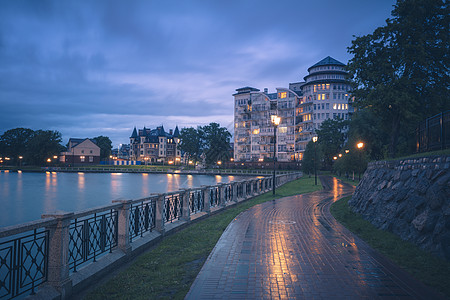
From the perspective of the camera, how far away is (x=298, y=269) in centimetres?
625

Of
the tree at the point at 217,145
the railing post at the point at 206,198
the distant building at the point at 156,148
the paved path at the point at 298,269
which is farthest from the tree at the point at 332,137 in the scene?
the distant building at the point at 156,148

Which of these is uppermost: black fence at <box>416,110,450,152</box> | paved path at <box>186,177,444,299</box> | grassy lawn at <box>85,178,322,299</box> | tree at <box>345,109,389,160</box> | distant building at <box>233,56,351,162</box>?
distant building at <box>233,56,351,162</box>

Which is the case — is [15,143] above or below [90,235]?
above

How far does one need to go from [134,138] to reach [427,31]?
149 m

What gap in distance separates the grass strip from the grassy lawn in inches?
176

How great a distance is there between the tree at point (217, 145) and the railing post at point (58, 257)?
96871mm

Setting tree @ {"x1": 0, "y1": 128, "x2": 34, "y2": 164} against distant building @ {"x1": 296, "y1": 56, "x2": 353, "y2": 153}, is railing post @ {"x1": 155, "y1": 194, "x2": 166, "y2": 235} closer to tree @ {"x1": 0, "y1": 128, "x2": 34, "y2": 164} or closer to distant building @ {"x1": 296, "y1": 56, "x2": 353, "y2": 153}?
distant building @ {"x1": 296, "y1": 56, "x2": 353, "y2": 153}

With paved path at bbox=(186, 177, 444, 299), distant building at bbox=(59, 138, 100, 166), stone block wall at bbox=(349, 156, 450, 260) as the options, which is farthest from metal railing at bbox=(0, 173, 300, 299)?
distant building at bbox=(59, 138, 100, 166)

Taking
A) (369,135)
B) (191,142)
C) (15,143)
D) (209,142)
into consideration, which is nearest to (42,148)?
(15,143)

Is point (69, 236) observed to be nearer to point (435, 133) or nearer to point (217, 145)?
point (435, 133)

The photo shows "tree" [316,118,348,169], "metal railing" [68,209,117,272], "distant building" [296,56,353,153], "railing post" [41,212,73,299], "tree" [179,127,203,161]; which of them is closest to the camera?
"railing post" [41,212,73,299]

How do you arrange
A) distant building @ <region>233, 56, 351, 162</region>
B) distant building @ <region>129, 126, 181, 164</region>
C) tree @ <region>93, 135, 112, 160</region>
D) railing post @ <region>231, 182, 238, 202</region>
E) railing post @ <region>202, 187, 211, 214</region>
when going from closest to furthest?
railing post @ <region>202, 187, 211, 214</region> < railing post @ <region>231, 182, 238, 202</region> < distant building @ <region>233, 56, 351, 162</region> < tree @ <region>93, 135, 112, 160</region> < distant building @ <region>129, 126, 181, 164</region>

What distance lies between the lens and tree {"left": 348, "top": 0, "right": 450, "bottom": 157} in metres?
15.1

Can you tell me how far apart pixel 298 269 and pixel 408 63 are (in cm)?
1405
